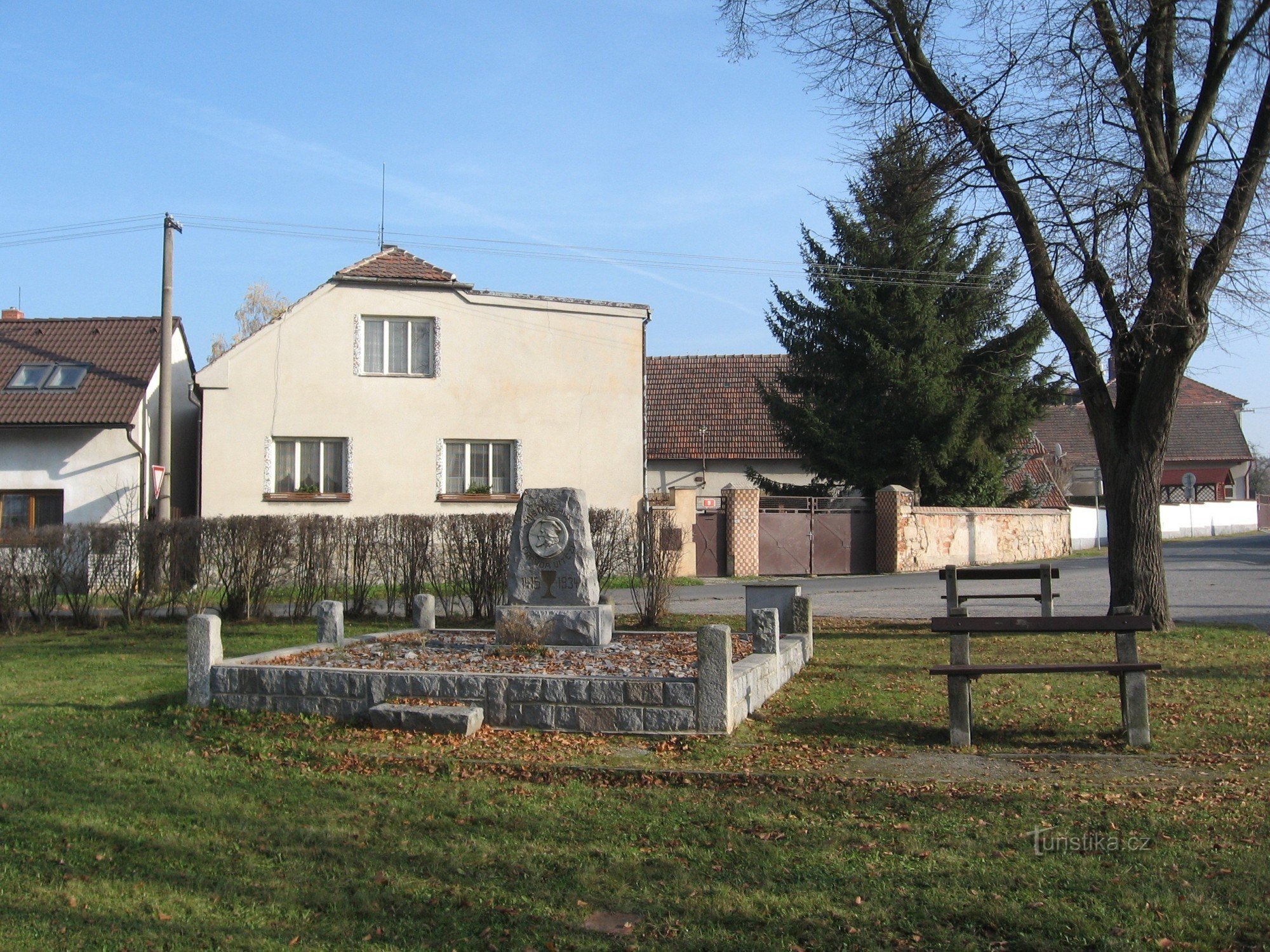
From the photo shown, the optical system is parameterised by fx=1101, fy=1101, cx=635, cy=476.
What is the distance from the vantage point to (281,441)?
80.9 feet

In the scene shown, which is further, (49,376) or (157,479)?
(49,376)

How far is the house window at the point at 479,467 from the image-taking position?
25359 mm

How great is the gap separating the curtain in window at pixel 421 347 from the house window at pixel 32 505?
815cm

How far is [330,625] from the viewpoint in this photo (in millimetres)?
11180

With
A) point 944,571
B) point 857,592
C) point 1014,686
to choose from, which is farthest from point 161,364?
point 1014,686

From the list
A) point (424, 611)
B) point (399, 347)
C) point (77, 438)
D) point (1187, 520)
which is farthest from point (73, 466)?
point (1187, 520)

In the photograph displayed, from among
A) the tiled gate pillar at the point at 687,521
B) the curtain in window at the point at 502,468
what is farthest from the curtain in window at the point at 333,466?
the tiled gate pillar at the point at 687,521

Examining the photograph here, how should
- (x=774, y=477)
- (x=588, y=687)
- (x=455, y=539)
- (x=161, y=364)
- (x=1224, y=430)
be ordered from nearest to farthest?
(x=588, y=687) → (x=455, y=539) → (x=161, y=364) → (x=774, y=477) → (x=1224, y=430)

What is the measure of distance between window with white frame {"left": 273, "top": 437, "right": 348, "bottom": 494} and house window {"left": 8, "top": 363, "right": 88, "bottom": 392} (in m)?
4.86

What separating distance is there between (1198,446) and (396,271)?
174 feet

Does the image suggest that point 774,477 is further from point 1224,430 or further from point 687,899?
point 1224,430

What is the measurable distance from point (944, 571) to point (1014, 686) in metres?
4.46

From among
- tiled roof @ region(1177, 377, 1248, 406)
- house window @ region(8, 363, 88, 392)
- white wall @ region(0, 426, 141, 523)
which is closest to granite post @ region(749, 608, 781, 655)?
white wall @ region(0, 426, 141, 523)

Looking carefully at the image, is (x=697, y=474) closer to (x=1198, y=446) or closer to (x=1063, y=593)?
(x=1063, y=593)
